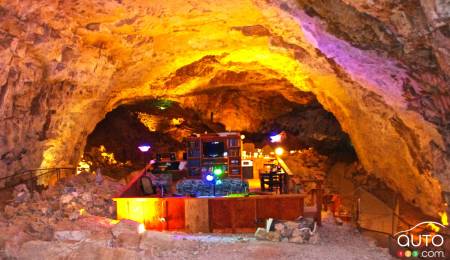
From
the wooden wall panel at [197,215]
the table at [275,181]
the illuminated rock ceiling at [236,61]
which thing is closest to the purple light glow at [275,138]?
the illuminated rock ceiling at [236,61]

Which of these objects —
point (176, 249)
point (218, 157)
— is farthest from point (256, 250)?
point (218, 157)

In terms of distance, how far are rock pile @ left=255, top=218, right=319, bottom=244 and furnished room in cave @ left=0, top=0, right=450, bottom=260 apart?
0.11ft

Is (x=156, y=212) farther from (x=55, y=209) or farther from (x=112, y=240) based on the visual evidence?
(x=112, y=240)

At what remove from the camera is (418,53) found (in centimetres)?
927

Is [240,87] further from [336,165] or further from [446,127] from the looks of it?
[446,127]

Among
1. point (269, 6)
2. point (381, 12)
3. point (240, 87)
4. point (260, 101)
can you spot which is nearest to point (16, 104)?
point (269, 6)

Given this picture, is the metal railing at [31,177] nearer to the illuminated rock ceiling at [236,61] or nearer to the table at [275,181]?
the illuminated rock ceiling at [236,61]

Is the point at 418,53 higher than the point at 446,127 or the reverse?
higher

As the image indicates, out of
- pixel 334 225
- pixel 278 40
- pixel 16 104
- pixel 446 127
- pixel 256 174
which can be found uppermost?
pixel 278 40

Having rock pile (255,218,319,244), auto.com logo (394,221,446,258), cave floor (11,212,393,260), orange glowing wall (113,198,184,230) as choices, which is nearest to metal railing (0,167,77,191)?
orange glowing wall (113,198,184,230)

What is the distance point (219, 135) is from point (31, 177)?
7.86 meters

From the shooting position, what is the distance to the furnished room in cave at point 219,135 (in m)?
9.88

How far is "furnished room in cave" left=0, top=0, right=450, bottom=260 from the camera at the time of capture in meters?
9.88

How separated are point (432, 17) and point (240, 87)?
14.6m
